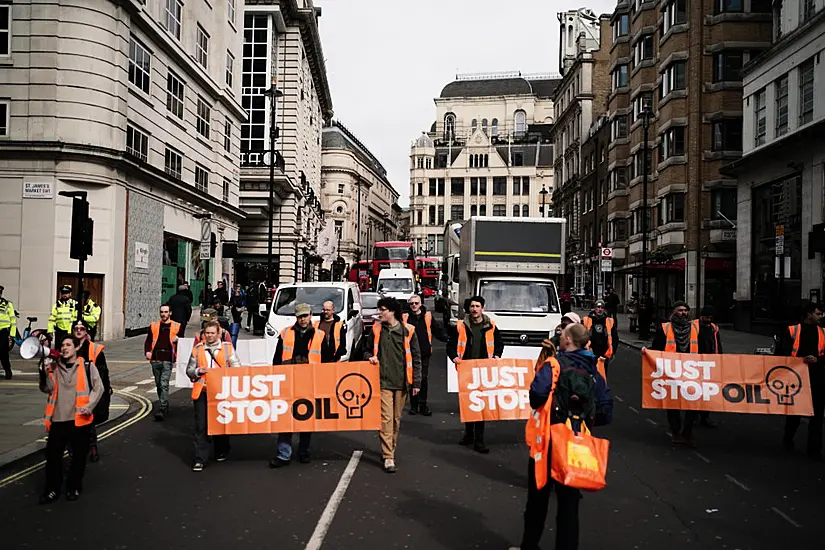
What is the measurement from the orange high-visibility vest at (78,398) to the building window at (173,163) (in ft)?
81.7

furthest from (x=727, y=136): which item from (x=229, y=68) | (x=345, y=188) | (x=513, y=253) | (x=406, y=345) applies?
(x=345, y=188)

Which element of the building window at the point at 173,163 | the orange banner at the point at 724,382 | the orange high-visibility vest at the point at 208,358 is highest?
the building window at the point at 173,163

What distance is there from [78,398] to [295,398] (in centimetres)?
241

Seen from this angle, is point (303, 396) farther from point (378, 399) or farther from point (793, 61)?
point (793, 61)

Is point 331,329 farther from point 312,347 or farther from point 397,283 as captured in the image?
point 397,283

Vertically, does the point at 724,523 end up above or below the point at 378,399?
below

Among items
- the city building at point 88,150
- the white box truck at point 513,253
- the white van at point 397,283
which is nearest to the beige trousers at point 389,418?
the white box truck at point 513,253

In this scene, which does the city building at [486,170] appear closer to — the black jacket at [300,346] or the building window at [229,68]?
the building window at [229,68]

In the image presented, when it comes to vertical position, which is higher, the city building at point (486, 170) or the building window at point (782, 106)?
the city building at point (486, 170)

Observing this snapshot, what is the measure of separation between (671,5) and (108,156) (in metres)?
29.1

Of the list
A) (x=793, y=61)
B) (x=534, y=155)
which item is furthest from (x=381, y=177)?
(x=793, y=61)

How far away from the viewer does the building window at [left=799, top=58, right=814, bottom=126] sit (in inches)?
1035

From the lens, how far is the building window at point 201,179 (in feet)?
120

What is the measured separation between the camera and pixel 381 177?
13938cm
